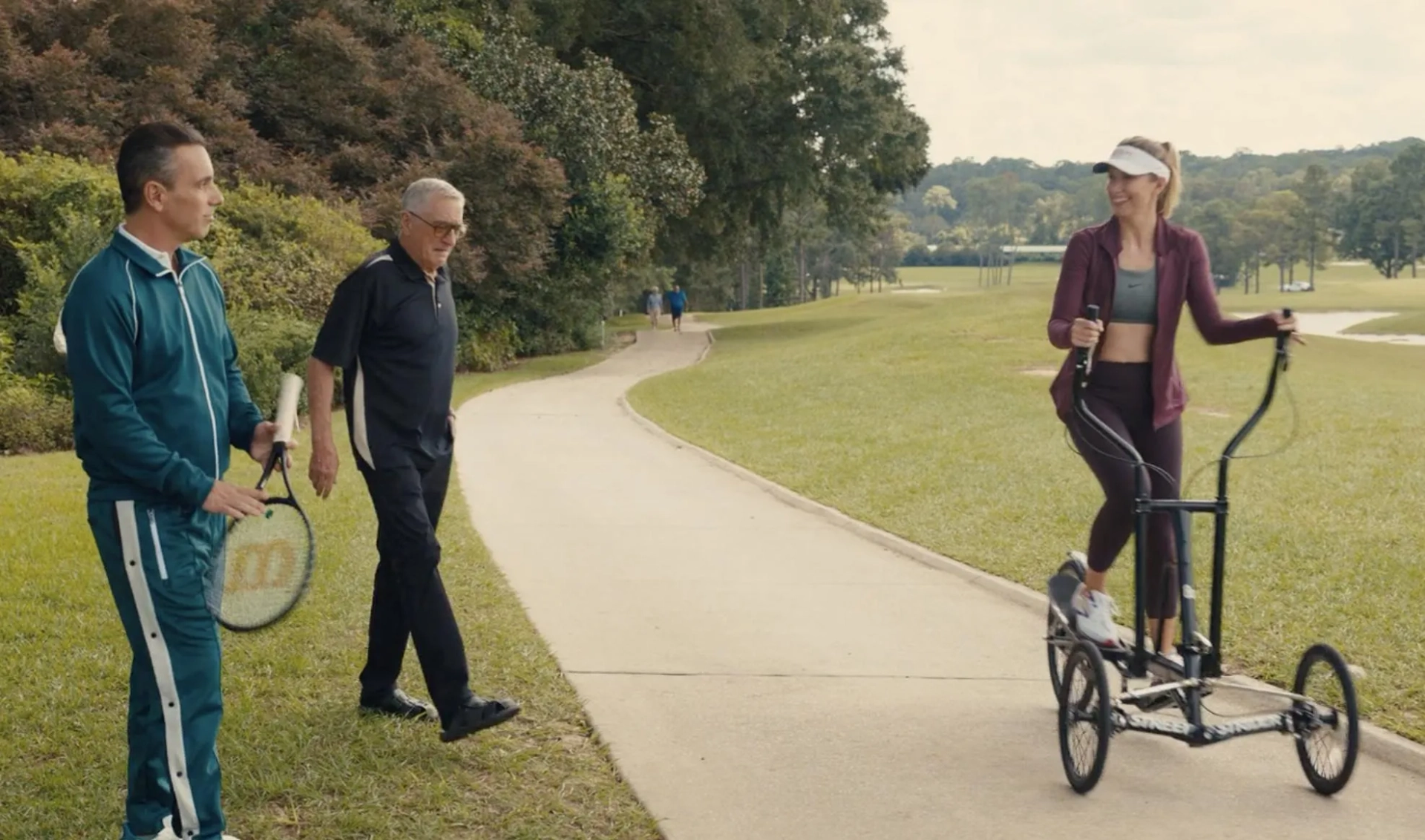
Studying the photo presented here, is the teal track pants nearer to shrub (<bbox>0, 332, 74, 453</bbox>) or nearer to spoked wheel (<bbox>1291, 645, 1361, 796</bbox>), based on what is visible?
spoked wheel (<bbox>1291, 645, 1361, 796</bbox>)

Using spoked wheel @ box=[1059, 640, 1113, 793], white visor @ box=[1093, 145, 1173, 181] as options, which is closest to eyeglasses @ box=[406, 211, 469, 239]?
white visor @ box=[1093, 145, 1173, 181]

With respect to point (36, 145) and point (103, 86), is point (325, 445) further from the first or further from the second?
point (103, 86)

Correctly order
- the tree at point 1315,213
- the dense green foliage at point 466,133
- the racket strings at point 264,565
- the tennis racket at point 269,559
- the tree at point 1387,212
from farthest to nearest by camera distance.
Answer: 1. the tree at point 1315,213
2. the tree at point 1387,212
3. the dense green foliage at point 466,133
4. the racket strings at point 264,565
5. the tennis racket at point 269,559

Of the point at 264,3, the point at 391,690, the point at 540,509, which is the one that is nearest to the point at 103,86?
the point at 264,3

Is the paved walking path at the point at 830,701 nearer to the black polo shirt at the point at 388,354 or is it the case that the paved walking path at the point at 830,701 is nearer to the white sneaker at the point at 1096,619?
the white sneaker at the point at 1096,619

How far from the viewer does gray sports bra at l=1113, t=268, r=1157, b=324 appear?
18.3 ft

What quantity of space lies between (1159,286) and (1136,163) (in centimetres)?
49

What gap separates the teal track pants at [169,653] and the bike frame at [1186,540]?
10.2 feet

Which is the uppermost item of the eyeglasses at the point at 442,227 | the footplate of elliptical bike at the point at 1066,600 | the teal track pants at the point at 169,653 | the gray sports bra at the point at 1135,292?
the eyeglasses at the point at 442,227

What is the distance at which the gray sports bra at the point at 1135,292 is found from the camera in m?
5.59

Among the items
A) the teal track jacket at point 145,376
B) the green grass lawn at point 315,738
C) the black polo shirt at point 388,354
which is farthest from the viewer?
the black polo shirt at point 388,354

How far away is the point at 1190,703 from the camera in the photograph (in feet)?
16.9

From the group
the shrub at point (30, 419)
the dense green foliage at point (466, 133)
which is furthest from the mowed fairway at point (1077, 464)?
the shrub at point (30, 419)

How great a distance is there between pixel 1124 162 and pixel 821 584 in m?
4.22
